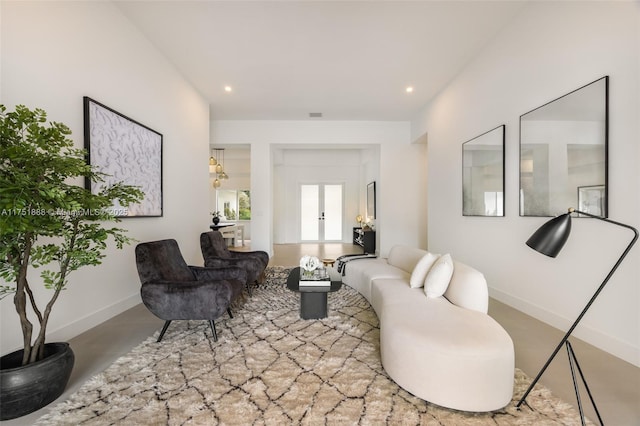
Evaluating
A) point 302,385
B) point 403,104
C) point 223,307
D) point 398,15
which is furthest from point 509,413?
point 403,104

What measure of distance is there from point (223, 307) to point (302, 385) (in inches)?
39.2

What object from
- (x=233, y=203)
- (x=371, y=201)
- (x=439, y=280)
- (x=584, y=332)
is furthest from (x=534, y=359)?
(x=233, y=203)

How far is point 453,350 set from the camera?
154 cm

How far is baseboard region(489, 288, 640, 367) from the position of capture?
206cm

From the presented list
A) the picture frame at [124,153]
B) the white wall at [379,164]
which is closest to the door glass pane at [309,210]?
the white wall at [379,164]

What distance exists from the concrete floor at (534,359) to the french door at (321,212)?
21.5 ft

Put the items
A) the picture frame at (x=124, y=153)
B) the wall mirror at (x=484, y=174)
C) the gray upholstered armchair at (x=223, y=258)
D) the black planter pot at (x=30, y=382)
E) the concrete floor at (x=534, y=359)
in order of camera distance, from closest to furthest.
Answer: the black planter pot at (x=30, y=382) → the concrete floor at (x=534, y=359) → the picture frame at (x=124, y=153) → the wall mirror at (x=484, y=174) → the gray upholstered armchair at (x=223, y=258)

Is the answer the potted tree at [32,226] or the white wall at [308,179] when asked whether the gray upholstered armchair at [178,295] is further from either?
the white wall at [308,179]

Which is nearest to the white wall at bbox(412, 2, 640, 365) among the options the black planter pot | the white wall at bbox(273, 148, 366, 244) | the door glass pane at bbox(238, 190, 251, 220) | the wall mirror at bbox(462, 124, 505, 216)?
the wall mirror at bbox(462, 124, 505, 216)

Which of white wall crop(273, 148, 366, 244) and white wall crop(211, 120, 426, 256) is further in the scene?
white wall crop(273, 148, 366, 244)

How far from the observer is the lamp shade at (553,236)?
1368 millimetres

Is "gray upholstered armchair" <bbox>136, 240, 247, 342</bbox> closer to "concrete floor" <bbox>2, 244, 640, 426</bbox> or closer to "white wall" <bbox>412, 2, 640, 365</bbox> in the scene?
"concrete floor" <bbox>2, 244, 640, 426</bbox>

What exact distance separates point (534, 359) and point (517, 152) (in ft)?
7.13

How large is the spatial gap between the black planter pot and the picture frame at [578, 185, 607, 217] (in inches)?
154
